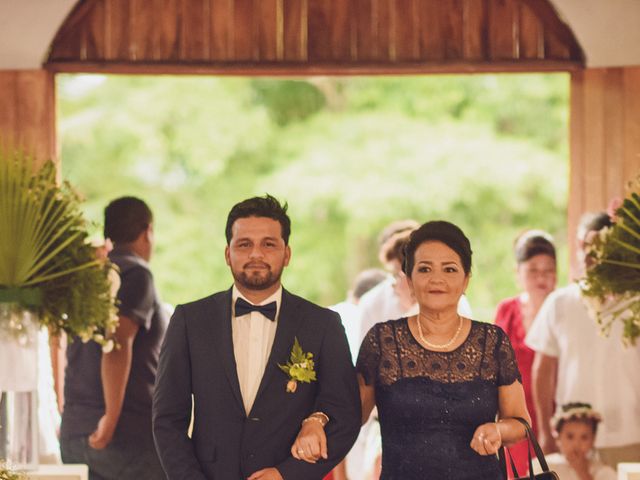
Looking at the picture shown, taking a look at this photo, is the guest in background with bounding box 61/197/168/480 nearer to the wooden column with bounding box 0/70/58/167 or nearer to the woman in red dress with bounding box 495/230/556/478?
the wooden column with bounding box 0/70/58/167

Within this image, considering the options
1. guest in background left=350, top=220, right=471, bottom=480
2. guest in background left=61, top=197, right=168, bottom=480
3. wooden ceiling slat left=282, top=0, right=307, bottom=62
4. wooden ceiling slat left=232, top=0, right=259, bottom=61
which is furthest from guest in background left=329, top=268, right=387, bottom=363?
wooden ceiling slat left=232, top=0, right=259, bottom=61

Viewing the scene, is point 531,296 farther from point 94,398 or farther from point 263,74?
point 94,398

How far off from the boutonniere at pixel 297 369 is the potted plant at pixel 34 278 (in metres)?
1.24

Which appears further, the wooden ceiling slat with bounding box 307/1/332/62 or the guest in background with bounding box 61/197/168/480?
the wooden ceiling slat with bounding box 307/1/332/62

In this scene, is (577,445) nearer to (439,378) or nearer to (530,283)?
(530,283)

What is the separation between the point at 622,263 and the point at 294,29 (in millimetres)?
3184

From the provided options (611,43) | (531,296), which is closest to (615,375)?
(531,296)

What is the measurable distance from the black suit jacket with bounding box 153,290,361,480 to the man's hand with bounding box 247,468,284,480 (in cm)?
2

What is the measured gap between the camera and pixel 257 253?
414 centimetres

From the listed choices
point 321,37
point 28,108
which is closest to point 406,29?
point 321,37

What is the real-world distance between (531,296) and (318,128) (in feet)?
28.7

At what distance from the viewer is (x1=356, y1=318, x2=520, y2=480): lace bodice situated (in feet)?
13.6

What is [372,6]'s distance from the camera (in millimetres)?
7707

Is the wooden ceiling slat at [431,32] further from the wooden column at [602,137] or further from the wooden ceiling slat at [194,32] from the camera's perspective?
the wooden ceiling slat at [194,32]
